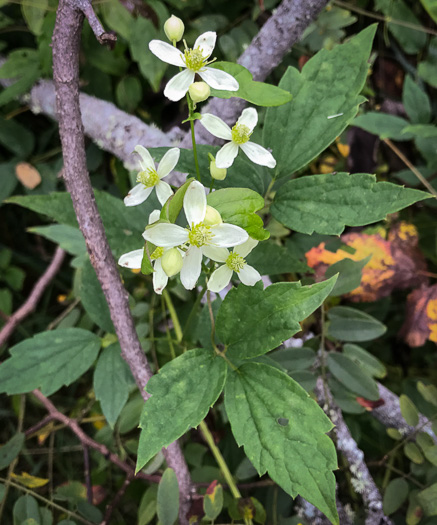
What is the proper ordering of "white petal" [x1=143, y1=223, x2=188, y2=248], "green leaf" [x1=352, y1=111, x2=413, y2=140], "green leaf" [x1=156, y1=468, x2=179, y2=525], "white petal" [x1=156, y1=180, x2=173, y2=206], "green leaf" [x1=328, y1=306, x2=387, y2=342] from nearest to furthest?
"white petal" [x1=143, y1=223, x2=188, y2=248] < "white petal" [x1=156, y1=180, x2=173, y2=206] < "green leaf" [x1=156, y1=468, x2=179, y2=525] < "green leaf" [x1=328, y1=306, x2=387, y2=342] < "green leaf" [x1=352, y1=111, x2=413, y2=140]

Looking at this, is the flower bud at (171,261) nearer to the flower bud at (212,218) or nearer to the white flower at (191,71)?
the flower bud at (212,218)

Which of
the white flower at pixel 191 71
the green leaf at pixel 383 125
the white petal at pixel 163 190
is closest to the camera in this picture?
the white flower at pixel 191 71

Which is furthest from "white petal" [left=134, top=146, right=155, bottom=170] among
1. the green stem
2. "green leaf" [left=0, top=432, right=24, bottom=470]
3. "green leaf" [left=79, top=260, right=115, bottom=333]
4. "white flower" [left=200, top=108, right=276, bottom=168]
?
"green leaf" [left=0, top=432, right=24, bottom=470]

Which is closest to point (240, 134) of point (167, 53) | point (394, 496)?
point (167, 53)

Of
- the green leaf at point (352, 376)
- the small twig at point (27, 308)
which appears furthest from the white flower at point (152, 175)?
the small twig at point (27, 308)

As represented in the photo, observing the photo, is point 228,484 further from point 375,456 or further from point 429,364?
point 429,364

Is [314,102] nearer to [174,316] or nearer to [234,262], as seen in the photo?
[234,262]

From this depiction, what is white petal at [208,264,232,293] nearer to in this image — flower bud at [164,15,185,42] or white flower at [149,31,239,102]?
white flower at [149,31,239,102]
